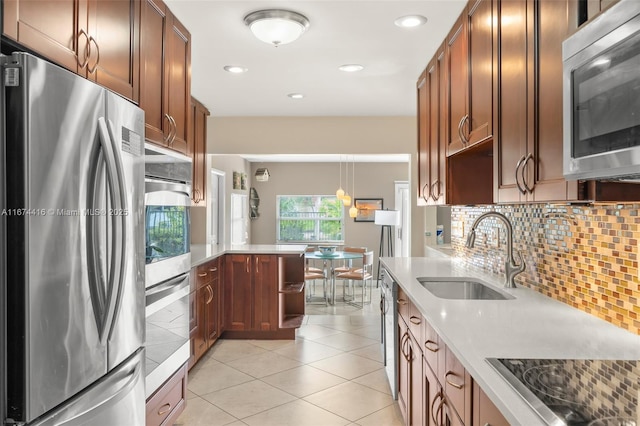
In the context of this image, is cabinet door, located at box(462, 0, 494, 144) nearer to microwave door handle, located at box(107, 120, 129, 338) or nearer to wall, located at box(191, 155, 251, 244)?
microwave door handle, located at box(107, 120, 129, 338)

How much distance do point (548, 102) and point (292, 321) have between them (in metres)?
3.67

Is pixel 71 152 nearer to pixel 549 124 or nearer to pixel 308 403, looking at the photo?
pixel 549 124

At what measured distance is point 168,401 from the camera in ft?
7.89

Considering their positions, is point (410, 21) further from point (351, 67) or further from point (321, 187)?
point (321, 187)

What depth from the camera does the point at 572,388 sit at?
1013 millimetres

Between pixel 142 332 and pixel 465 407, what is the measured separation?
4.13 feet

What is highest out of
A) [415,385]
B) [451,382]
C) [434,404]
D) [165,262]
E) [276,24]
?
[276,24]

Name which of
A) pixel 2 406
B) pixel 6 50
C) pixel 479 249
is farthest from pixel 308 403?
pixel 6 50

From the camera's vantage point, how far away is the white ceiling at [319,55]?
8.24 feet

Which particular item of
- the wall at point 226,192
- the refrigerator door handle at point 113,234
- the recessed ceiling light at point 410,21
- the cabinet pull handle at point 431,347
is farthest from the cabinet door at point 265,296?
the refrigerator door handle at point 113,234

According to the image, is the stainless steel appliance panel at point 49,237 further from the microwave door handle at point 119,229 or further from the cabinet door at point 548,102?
the cabinet door at point 548,102

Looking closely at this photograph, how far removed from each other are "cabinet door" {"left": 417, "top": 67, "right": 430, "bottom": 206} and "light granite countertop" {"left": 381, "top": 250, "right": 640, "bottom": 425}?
1.35 meters

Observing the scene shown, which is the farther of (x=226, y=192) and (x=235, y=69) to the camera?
(x=226, y=192)

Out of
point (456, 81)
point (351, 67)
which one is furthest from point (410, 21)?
point (351, 67)
